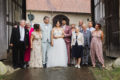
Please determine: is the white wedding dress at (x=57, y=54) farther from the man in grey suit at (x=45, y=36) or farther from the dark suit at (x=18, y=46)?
the dark suit at (x=18, y=46)

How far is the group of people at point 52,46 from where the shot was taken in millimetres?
7539

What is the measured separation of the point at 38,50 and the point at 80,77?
2.32 metres

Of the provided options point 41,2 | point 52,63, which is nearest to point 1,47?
point 52,63

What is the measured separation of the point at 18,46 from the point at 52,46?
126cm

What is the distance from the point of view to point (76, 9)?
2328 centimetres

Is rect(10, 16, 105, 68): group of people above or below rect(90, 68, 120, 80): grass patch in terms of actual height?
above

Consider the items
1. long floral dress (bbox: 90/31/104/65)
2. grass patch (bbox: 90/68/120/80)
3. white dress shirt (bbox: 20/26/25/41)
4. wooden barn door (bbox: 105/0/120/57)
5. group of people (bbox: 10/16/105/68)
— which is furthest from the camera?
wooden barn door (bbox: 105/0/120/57)

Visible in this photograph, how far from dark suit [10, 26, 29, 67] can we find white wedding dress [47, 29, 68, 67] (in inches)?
38.6

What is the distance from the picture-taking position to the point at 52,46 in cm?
792

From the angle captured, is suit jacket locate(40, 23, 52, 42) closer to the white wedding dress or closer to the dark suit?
the white wedding dress

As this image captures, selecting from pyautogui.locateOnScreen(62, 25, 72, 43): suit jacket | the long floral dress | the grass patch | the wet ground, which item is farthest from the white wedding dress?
the grass patch

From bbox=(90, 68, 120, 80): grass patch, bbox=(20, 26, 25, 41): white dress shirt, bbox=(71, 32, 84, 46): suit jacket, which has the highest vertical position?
bbox=(20, 26, 25, 41): white dress shirt

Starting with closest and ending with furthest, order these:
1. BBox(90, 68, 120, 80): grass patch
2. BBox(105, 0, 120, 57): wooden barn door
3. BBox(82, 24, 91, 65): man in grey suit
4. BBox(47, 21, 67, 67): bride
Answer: BBox(90, 68, 120, 80): grass patch < BBox(47, 21, 67, 67): bride < BBox(82, 24, 91, 65): man in grey suit < BBox(105, 0, 120, 57): wooden barn door

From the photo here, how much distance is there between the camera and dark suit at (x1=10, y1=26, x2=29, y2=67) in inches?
288
